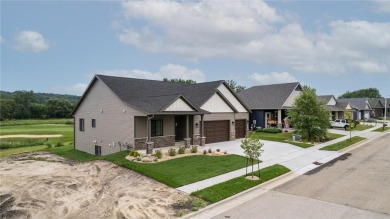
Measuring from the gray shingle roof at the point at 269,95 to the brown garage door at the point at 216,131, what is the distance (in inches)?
469

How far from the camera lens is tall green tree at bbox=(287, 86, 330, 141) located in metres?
29.9

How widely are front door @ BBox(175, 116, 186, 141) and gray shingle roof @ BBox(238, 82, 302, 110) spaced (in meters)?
17.0

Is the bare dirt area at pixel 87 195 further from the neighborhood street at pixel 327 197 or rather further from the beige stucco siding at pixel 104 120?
the beige stucco siding at pixel 104 120

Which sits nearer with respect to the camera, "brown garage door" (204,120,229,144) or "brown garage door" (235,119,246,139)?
"brown garage door" (204,120,229,144)

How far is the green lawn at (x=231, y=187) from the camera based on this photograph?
38.9ft

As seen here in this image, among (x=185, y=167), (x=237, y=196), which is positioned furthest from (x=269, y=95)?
(x=237, y=196)

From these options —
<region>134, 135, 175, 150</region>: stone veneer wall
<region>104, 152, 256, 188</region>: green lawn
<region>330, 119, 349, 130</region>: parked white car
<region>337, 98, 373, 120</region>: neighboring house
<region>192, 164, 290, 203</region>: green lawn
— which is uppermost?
<region>337, 98, 373, 120</region>: neighboring house

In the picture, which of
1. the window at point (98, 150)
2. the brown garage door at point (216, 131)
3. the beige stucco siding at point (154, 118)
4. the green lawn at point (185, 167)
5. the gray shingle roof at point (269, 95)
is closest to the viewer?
the green lawn at point (185, 167)

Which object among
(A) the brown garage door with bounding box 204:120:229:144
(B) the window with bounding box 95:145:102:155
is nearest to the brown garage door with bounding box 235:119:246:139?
(A) the brown garage door with bounding box 204:120:229:144

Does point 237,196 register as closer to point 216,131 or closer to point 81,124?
point 216,131

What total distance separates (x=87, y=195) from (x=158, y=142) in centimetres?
1094

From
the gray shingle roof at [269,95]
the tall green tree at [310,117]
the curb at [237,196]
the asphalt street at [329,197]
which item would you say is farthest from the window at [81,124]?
the gray shingle roof at [269,95]

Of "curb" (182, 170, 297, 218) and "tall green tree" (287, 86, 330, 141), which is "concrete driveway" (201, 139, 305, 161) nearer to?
"tall green tree" (287, 86, 330, 141)

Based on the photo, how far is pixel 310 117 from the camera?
29.9 meters
